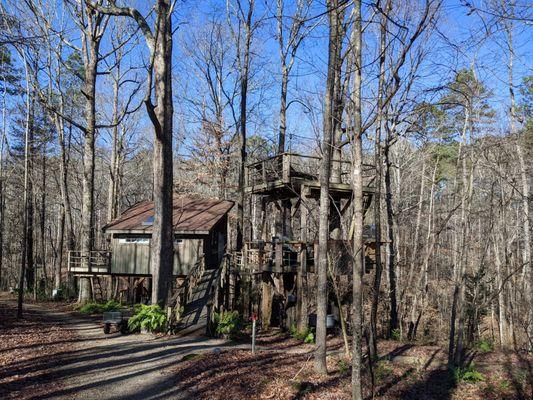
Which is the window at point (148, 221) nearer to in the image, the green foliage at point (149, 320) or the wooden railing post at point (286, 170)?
the green foliage at point (149, 320)

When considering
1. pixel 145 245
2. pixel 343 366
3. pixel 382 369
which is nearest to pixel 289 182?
pixel 343 366

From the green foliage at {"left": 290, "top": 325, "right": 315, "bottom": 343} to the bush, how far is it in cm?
236

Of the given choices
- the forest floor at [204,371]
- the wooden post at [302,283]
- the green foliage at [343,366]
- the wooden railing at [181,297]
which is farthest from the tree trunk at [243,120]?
the green foliage at [343,366]

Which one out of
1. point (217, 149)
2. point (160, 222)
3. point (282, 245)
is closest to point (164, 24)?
point (160, 222)

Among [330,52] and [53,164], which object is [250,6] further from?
[53,164]

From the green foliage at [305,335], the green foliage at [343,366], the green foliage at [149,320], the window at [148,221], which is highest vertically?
the window at [148,221]

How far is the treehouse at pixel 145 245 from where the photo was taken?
72.1 ft

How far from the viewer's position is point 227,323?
45.4 ft

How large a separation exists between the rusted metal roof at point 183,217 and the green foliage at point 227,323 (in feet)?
25.1

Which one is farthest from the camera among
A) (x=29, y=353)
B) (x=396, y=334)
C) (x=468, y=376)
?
(x=396, y=334)

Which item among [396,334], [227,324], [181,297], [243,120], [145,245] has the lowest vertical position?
[396,334]

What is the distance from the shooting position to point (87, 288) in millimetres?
21750

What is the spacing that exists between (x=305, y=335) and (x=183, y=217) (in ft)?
35.1

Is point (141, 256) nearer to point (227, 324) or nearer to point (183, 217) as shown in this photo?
point (183, 217)
